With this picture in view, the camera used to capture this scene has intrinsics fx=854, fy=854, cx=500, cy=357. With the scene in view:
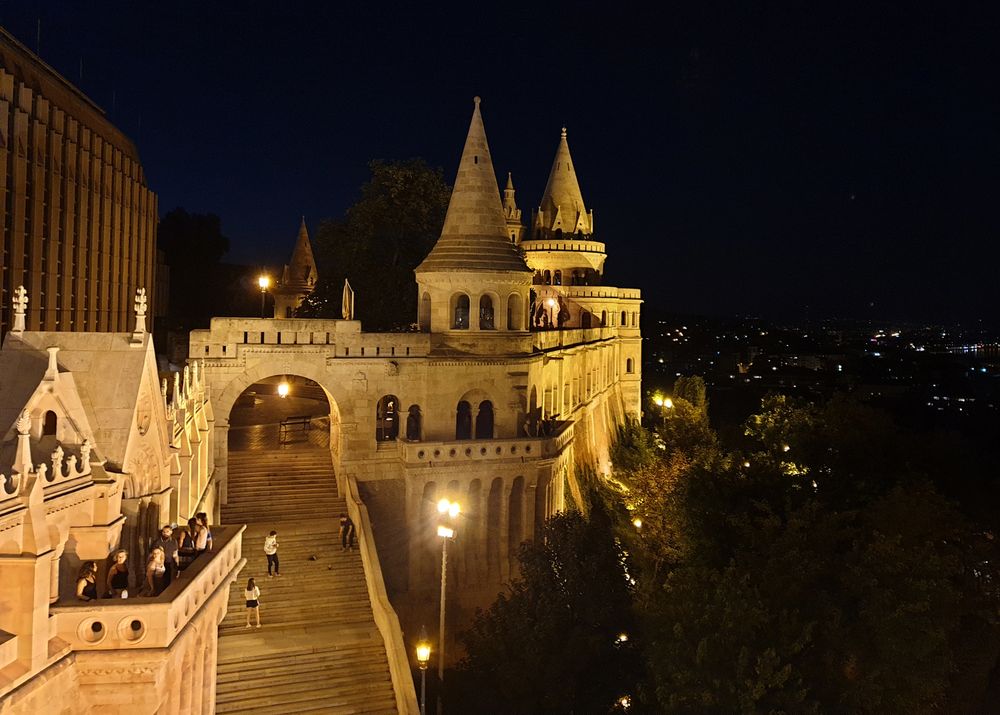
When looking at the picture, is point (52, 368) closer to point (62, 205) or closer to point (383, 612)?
point (383, 612)

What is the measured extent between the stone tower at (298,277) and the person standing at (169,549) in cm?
3515

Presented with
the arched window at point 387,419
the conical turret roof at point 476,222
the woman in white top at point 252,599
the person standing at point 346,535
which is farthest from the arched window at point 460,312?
the woman in white top at point 252,599

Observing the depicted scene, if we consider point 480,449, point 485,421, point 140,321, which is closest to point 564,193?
point 485,421

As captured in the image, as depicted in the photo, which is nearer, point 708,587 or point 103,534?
point 103,534

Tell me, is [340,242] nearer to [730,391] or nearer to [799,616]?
[799,616]

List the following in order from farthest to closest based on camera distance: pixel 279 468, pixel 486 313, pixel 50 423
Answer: pixel 486 313 → pixel 279 468 → pixel 50 423

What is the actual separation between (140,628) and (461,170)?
74.6ft

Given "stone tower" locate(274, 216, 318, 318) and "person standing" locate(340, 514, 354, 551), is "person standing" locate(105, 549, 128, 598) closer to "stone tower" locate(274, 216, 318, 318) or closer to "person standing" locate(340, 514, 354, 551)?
"person standing" locate(340, 514, 354, 551)

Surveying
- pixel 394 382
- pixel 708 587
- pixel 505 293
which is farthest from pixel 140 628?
pixel 505 293

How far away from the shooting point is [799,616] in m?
22.3

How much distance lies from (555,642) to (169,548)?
12.6m

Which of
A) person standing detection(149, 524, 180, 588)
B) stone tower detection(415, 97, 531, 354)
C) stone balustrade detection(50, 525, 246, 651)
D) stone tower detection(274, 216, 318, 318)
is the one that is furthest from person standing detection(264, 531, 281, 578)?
stone tower detection(274, 216, 318, 318)

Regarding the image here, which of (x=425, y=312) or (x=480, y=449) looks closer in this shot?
(x=480, y=449)

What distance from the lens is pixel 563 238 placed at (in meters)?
60.4
